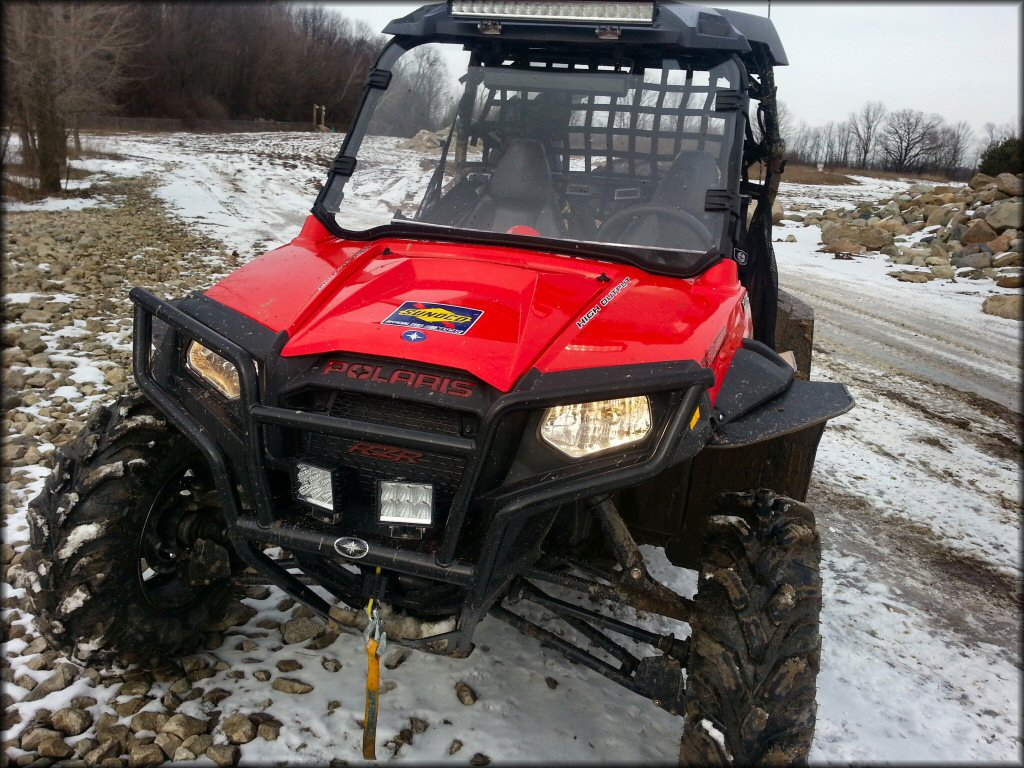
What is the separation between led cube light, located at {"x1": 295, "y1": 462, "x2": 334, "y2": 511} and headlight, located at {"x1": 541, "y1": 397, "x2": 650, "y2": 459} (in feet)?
2.01

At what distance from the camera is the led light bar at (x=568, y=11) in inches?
128

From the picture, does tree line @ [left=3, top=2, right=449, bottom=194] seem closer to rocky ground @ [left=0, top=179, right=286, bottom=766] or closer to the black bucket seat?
the black bucket seat

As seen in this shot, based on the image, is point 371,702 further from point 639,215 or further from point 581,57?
point 581,57

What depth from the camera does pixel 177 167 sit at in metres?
21.8

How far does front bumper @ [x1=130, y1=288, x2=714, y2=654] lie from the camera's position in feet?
7.18

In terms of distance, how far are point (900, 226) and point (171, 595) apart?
19713 millimetres

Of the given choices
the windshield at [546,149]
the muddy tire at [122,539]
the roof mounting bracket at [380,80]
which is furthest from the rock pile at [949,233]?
the muddy tire at [122,539]

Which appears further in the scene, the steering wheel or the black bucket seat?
the black bucket seat

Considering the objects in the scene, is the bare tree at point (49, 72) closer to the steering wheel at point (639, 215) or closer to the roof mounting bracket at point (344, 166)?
the roof mounting bracket at point (344, 166)

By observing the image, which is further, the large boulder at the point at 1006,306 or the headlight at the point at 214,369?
the large boulder at the point at 1006,306

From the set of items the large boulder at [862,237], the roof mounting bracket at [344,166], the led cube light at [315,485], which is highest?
the roof mounting bracket at [344,166]

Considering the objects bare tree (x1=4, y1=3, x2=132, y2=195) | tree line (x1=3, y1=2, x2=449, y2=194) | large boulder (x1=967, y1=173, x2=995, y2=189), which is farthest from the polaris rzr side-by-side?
large boulder (x1=967, y1=173, x2=995, y2=189)

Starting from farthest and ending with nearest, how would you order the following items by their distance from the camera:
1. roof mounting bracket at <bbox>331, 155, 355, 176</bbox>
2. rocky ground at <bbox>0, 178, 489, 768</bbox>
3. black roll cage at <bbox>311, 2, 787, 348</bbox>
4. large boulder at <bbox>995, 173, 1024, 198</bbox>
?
large boulder at <bbox>995, 173, 1024, 198</bbox>, roof mounting bracket at <bbox>331, 155, 355, 176</bbox>, black roll cage at <bbox>311, 2, 787, 348</bbox>, rocky ground at <bbox>0, 178, 489, 768</bbox>

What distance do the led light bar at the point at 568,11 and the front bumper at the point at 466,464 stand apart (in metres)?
1.68
